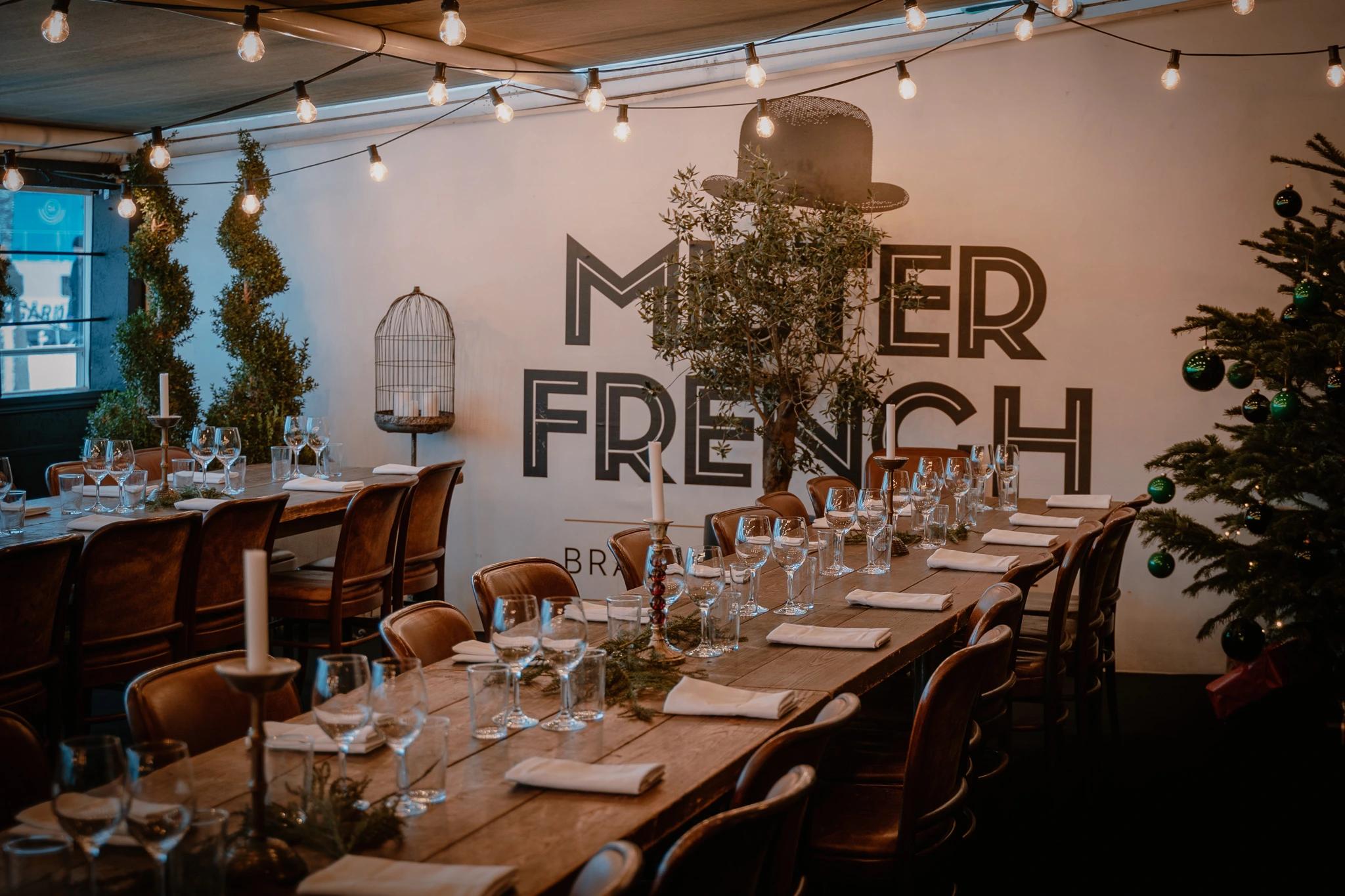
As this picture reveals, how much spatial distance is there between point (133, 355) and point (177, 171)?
1598mm

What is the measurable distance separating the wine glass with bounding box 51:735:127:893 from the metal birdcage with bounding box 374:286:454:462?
21.0 ft

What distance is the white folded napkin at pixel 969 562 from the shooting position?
14.6 feet

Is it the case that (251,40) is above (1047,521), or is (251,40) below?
above

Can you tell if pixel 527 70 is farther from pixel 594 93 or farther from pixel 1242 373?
pixel 1242 373

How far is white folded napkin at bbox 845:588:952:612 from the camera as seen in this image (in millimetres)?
3770

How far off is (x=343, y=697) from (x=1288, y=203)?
4.86 metres

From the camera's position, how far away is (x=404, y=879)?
176cm

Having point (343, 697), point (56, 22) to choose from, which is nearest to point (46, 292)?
point (56, 22)

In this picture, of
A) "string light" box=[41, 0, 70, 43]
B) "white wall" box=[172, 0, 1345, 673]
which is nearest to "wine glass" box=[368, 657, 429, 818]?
"string light" box=[41, 0, 70, 43]

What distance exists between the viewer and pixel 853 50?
710 cm

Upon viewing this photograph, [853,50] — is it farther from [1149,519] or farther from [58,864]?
[58,864]

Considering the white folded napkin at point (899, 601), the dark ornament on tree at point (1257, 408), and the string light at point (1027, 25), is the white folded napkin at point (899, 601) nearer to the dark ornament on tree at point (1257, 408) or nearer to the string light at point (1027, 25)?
the dark ornament on tree at point (1257, 408)

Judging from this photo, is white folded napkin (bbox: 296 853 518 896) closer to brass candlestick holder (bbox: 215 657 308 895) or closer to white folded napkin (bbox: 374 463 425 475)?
brass candlestick holder (bbox: 215 657 308 895)

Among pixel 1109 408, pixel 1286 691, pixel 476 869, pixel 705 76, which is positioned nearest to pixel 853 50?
pixel 705 76
